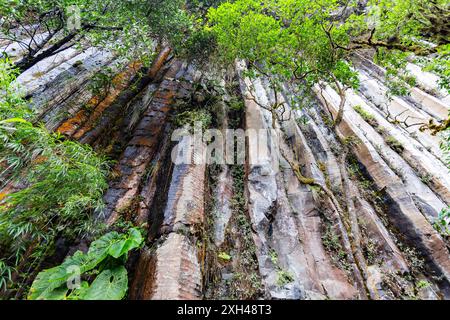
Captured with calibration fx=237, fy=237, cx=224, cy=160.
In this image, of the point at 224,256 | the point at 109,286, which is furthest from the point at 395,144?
the point at 109,286

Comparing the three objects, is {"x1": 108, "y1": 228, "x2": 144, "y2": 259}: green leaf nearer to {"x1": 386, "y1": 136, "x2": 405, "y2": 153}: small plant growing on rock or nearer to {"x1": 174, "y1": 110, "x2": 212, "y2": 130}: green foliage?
{"x1": 174, "y1": 110, "x2": 212, "y2": 130}: green foliage

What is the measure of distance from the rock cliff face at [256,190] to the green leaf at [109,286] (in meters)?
0.46

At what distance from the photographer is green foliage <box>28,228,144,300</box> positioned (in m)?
3.68

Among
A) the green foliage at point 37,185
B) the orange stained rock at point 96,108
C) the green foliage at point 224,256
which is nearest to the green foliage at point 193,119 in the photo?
the orange stained rock at point 96,108

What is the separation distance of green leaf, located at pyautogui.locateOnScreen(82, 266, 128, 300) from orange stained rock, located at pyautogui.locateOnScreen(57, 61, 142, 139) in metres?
5.27

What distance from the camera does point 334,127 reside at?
9.09 m

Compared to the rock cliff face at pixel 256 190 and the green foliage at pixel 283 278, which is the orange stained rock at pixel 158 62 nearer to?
the rock cliff face at pixel 256 190

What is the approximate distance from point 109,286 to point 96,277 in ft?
1.07

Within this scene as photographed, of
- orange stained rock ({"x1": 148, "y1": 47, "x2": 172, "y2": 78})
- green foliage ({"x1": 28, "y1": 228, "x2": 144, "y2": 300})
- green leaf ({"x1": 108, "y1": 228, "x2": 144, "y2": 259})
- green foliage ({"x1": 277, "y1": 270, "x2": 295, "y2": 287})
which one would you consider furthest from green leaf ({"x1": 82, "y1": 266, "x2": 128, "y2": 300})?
orange stained rock ({"x1": 148, "y1": 47, "x2": 172, "y2": 78})

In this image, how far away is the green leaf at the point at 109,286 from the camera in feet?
12.0

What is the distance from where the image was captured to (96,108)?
8703 millimetres

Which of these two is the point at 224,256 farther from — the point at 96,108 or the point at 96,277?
the point at 96,108

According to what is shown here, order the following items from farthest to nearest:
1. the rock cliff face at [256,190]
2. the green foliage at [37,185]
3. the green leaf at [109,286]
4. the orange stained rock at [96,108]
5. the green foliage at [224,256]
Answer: the orange stained rock at [96,108] < the green foliage at [224,256] < the rock cliff face at [256,190] < the green foliage at [37,185] < the green leaf at [109,286]
